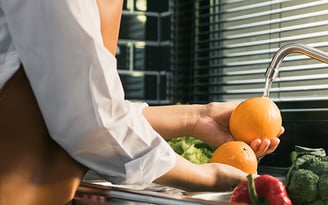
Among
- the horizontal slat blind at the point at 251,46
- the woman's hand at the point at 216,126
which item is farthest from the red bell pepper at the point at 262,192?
the horizontal slat blind at the point at 251,46

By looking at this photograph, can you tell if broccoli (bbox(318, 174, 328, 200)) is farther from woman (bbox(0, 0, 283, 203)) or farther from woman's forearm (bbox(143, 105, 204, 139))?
woman's forearm (bbox(143, 105, 204, 139))

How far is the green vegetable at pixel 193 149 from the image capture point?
68.7 inches

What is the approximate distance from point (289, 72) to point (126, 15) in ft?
1.99

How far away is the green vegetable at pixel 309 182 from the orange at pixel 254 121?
274 millimetres

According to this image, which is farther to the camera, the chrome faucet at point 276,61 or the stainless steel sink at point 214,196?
the chrome faucet at point 276,61

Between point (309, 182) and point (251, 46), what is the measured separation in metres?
1.16

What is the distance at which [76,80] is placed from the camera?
1.09 meters

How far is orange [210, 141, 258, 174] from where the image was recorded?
143 cm

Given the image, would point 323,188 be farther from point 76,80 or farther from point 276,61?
point 276,61

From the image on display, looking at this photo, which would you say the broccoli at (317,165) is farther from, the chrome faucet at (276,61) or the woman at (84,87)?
the chrome faucet at (276,61)

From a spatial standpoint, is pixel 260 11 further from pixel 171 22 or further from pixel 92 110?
pixel 92 110

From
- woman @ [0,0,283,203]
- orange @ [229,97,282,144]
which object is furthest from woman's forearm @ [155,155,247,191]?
orange @ [229,97,282,144]

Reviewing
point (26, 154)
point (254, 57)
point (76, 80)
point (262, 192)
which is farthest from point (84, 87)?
point (254, 57)

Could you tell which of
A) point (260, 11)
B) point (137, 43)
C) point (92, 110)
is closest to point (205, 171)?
point (92, 110)
